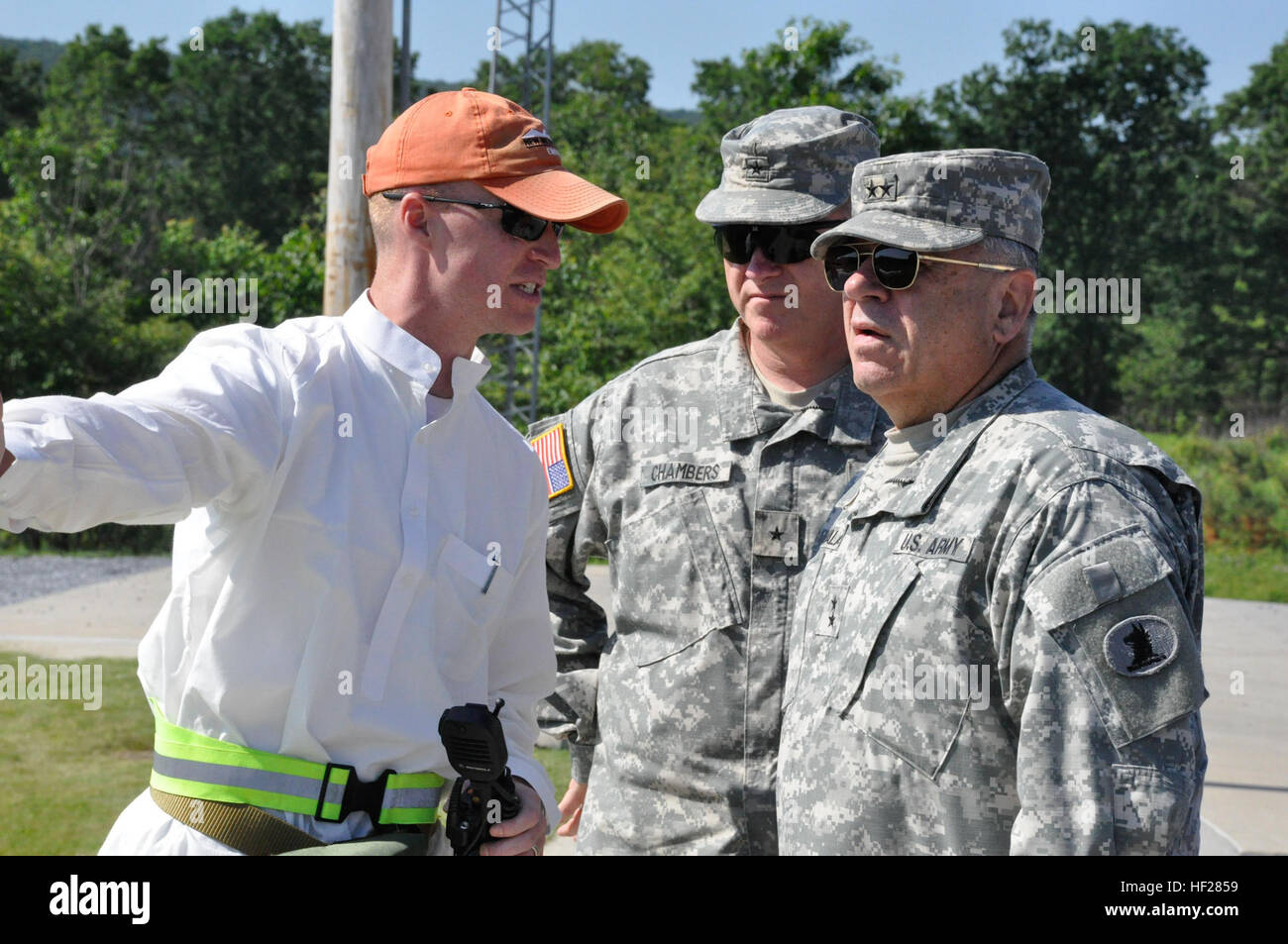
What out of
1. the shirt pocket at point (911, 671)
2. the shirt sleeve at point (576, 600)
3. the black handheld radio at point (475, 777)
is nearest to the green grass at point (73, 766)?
the shirt sleeve at point (576, 600)

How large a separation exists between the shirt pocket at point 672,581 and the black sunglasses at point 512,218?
91cm

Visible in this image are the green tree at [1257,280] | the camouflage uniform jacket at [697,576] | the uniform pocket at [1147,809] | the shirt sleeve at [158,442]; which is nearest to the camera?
the shirt sleeve at [158,442]

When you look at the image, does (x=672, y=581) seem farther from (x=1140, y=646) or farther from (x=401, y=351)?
(x=1140, y=646)

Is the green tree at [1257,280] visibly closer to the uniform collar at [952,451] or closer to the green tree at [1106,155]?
the green tree at [1106,155]

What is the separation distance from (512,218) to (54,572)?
15467 millimetres

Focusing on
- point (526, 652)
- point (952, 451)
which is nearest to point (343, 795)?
point (526, 652)

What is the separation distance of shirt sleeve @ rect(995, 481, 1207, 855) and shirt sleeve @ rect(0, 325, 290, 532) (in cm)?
126

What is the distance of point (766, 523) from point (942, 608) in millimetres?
933

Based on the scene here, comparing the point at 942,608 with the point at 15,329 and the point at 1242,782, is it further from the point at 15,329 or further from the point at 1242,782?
the point at 15,329

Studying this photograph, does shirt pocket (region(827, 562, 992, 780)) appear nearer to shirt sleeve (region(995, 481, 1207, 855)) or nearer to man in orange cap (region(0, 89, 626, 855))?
shirt sleeve (region(995, 481, 1207, 855))

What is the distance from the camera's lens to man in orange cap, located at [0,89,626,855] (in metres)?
2.10

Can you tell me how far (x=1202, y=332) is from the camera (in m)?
37.6

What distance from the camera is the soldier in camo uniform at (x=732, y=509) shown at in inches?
118

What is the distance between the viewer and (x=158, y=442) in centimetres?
187
